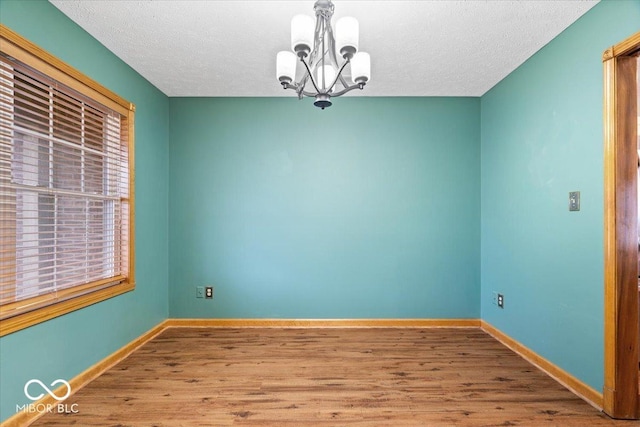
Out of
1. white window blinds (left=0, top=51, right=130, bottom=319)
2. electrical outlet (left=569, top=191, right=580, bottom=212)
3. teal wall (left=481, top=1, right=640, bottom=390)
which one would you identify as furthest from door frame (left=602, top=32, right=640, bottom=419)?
white window blinds (left=0, top=51, right=130, bottom=319)

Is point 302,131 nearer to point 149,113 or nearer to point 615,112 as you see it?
point 149,113

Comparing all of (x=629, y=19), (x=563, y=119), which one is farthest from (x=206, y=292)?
(x=629, y=19)

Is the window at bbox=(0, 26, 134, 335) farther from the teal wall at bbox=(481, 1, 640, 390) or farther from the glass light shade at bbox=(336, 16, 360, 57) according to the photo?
the teal wall at bbox=(481, 1, 640, 390)

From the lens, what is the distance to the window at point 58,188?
169 cm

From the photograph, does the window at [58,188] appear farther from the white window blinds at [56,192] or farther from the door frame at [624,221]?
the door frame at [624,221]

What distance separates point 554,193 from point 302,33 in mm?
2120

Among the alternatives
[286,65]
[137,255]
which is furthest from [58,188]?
[286,65]

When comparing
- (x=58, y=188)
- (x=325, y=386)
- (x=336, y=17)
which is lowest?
(x=325, y=386)

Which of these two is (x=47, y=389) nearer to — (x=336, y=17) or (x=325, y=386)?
(x=325, y=386)

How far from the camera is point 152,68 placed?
274 cm

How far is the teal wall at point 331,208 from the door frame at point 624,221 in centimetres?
154

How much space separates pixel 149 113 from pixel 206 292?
1.89 m

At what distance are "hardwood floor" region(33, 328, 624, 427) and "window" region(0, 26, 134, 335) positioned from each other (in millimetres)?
683

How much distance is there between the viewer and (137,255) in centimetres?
286
